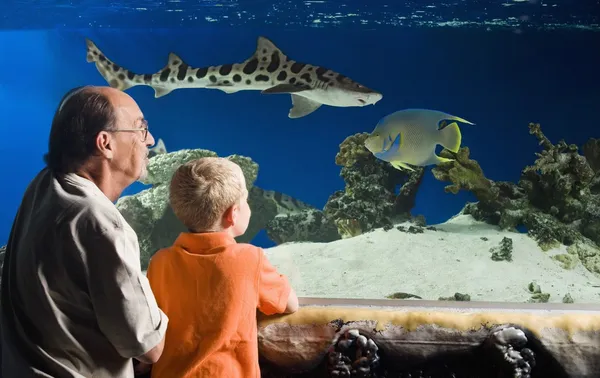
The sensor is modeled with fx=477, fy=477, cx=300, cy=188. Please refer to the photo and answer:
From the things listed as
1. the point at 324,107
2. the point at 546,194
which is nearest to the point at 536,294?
the point at 546,194

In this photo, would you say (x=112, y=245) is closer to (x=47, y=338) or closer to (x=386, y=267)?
Result: (x=47, y=338)

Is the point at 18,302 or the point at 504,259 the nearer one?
the point at 18,302

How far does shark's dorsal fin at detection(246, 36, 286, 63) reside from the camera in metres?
4.25

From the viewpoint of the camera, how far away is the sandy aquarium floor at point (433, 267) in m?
3.58

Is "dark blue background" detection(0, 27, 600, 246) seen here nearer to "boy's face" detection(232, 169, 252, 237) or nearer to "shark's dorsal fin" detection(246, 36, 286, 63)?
"shark's dorsal fin" detection(246, 36, 286, 63)

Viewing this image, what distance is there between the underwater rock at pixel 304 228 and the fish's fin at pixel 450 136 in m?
1.61

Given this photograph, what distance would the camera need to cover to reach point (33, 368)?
4.42ft

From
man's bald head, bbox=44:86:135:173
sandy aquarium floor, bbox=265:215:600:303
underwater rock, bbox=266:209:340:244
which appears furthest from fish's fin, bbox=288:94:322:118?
man's bald head, bbox=44:86:135:173

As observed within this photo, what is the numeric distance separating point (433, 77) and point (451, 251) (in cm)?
162

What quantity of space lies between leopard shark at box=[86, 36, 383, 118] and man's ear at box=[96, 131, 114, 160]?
109 inches

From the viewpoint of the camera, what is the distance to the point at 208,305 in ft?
5.24

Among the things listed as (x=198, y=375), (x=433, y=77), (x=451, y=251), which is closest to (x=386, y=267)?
(x=451, y=251)

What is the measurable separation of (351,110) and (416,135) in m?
1.17

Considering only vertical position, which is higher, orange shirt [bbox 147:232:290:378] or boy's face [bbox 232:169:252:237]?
boy's face [bbox 232:169:252:237]
